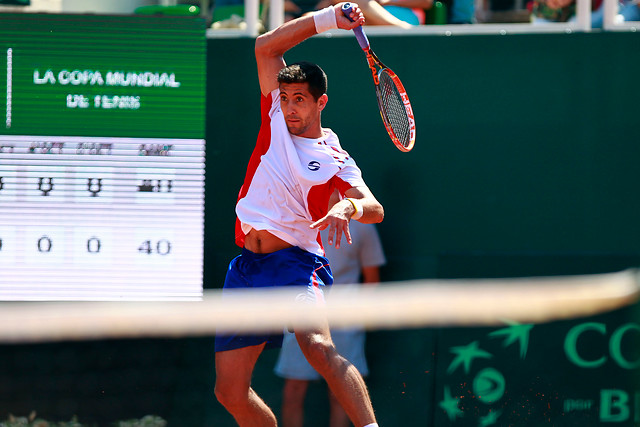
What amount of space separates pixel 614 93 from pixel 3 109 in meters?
3.31

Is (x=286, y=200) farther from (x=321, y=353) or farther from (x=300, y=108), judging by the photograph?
(x=321, y=353)

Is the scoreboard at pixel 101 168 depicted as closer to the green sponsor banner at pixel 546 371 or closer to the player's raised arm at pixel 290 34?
the player's raised arm at pixel 290 34

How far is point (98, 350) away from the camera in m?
5.14

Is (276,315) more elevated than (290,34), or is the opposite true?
(290,34)

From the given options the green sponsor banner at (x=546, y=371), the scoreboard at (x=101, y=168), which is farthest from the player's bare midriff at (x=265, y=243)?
the green sponsor banner at (x=546, y=371)

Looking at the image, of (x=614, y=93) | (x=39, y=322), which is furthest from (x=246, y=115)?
(x=39, y=322)

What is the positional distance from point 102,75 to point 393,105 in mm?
1765

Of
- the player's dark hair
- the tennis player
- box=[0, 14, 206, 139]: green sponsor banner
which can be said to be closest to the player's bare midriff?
the tennis player

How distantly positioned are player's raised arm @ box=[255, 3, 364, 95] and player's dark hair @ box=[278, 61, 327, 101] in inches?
6.2

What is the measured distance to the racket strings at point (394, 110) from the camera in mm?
4383

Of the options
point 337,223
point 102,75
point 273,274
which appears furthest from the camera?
point 102,75

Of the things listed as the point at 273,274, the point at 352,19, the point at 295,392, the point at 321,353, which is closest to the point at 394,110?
the point at 352,19

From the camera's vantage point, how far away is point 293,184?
4023 mm

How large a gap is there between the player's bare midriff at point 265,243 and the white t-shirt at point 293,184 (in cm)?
3
